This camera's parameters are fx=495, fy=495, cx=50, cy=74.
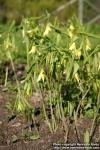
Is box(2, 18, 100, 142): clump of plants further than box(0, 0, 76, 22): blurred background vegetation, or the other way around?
box(0, 0, 76, 22): blurred background vegetation

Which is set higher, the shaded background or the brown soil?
the shaded background

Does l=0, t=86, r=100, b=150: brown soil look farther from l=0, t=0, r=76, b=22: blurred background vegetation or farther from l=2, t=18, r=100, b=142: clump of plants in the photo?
l=0, t=0, r=76, b=22: blurred background vegetation

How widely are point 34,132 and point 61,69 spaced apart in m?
0.61

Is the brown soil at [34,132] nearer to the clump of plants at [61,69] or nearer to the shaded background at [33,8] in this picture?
the clump of plants at [61,69]

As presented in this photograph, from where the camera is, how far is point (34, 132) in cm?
370

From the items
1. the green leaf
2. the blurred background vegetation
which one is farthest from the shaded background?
the green leaf

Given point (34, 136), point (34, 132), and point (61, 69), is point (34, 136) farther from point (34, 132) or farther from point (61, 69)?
point (61, 69)

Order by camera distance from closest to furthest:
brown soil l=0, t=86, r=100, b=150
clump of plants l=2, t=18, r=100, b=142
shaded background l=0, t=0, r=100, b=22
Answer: clump of plants l=2, t=18, r=100, b=142 < brown soil l=0, t=86, r=100, b=150 < shaded background l=0, t=0, r=100, b=22

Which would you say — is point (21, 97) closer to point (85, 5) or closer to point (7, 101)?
point (7, 101)

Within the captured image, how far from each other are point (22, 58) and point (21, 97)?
2662mm

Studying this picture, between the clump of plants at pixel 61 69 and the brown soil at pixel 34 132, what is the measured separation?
0.21 feet

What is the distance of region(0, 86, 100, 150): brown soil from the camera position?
3527 millimetres

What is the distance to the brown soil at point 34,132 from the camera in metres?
3.53

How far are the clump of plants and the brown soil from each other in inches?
2.5
